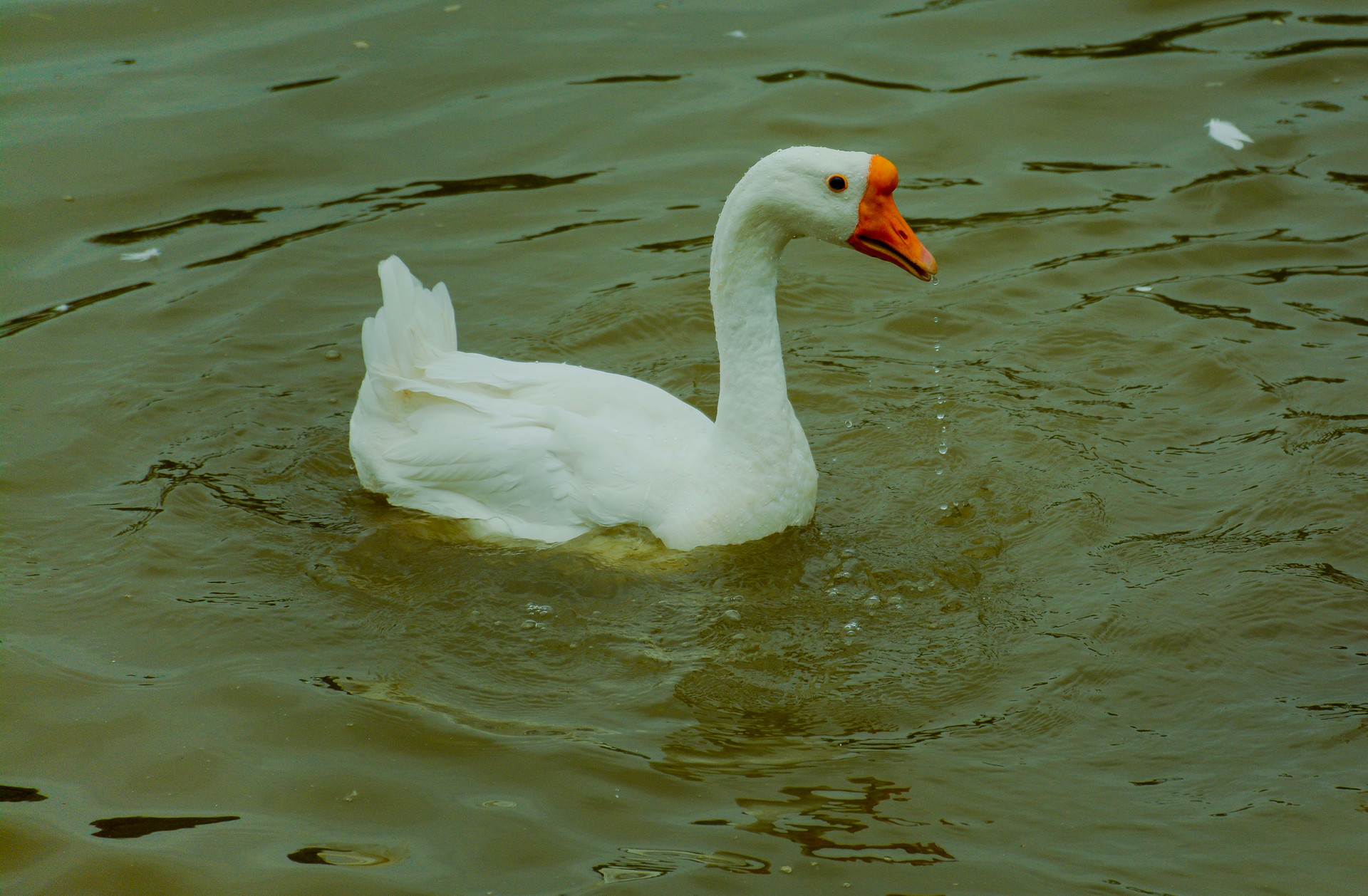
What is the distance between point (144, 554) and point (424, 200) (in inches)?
143

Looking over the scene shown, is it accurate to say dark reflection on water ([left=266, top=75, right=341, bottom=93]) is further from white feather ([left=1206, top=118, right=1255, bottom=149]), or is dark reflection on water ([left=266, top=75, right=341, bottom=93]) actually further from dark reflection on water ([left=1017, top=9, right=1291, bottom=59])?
white feather ([left=1206, top=118, right=1255, bottom=149])

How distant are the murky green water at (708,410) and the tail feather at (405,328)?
69 cm

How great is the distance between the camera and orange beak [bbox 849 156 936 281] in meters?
4.57

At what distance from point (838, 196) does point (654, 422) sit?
3.89 ft

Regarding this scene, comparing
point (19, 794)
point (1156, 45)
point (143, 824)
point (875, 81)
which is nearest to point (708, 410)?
point (143, 824)

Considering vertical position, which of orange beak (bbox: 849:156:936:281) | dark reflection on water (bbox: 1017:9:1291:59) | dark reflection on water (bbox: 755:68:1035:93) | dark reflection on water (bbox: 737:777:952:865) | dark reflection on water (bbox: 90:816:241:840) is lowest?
dark reflection on water (bbox: 737:777:952:865)

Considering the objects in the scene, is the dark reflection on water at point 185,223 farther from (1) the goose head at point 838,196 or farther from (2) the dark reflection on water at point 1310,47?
(2) the dark reflection on water at point 1310,47

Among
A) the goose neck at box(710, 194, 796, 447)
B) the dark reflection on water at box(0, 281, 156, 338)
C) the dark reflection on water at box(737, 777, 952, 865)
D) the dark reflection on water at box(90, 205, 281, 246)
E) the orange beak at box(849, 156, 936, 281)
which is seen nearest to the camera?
the dark reflection on water at box(737, 777, 952, 865)

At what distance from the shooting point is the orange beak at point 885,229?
457 cm

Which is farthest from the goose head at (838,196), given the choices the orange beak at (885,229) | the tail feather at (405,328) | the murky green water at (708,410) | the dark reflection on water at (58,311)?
the dark reflection on water at (58,311)

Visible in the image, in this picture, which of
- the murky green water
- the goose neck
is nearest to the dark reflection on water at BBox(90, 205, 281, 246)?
the murky green water

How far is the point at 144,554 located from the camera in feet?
16.2

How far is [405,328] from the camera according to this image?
528 centimetres

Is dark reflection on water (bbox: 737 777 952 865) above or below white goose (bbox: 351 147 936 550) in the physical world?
below
